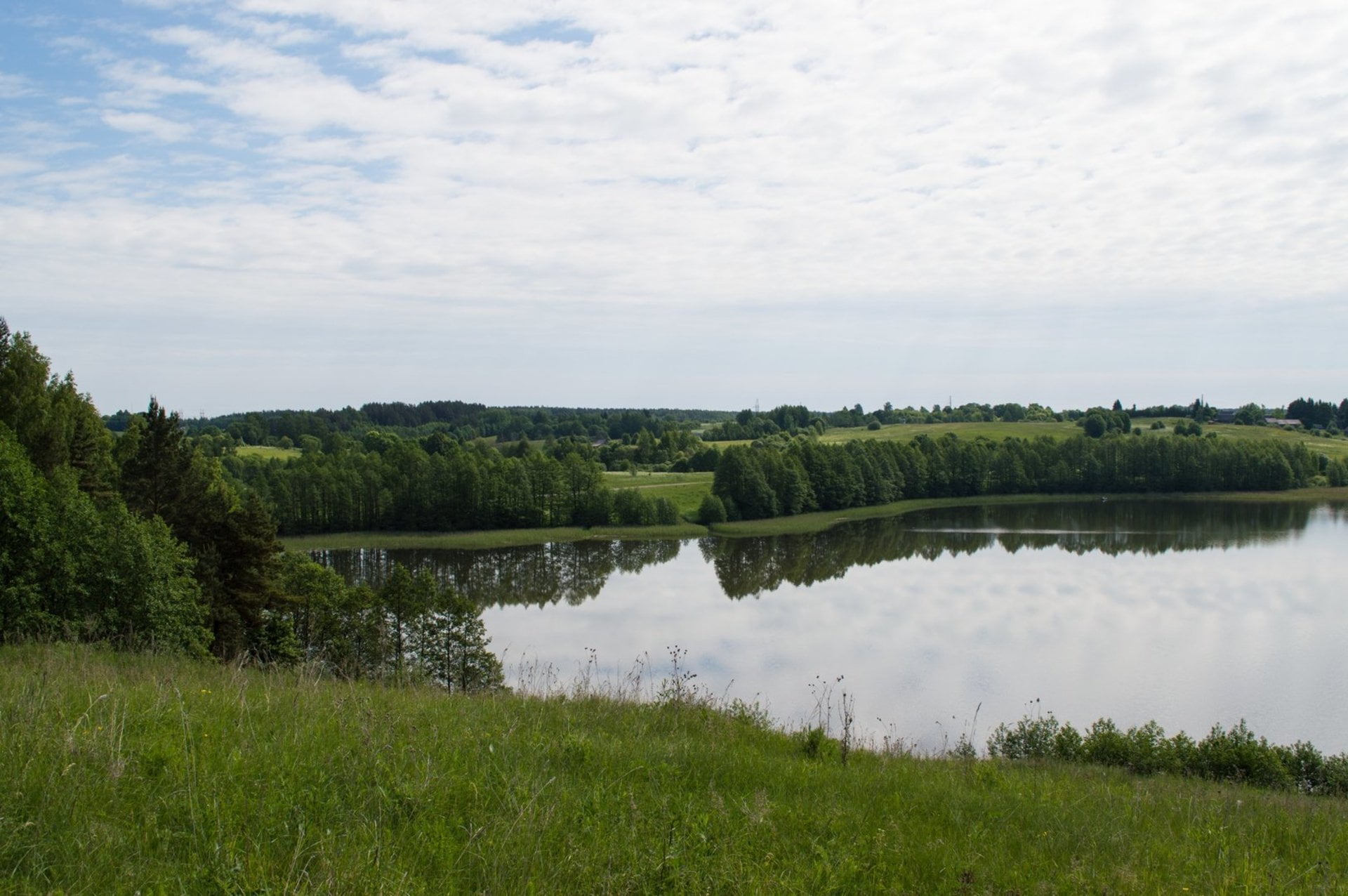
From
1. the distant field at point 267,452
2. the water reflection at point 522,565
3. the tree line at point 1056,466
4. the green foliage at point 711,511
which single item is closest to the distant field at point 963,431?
the tree line at point 1056,466

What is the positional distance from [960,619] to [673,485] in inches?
1990

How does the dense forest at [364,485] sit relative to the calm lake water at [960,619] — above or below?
above

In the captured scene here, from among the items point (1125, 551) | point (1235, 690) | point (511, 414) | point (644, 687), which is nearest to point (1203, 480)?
point (1125, 551)

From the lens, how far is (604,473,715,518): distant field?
75438mm

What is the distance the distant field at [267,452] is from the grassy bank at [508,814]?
9299cm

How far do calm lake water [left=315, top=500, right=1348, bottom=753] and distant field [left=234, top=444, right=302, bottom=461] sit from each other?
40.8 meters

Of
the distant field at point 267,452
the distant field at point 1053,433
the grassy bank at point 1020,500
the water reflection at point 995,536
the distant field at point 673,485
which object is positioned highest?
the distant field at point 1053,433

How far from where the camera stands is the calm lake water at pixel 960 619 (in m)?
24.1

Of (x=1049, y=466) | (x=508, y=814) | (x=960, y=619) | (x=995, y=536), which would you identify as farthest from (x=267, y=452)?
(x=508, y=814)

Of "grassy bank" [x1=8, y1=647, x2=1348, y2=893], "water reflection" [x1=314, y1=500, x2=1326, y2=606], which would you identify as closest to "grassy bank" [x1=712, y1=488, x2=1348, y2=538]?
"water reflection" [x1=314, y1=500, x2=1326, y2=606]

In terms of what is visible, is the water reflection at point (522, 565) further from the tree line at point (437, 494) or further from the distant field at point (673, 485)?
the distant field at point (673, 485)

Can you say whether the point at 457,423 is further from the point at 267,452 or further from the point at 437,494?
the point at 437,494

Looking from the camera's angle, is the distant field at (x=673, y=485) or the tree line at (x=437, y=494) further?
the distant field at (x=673, y=485)

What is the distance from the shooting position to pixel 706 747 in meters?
6.48
